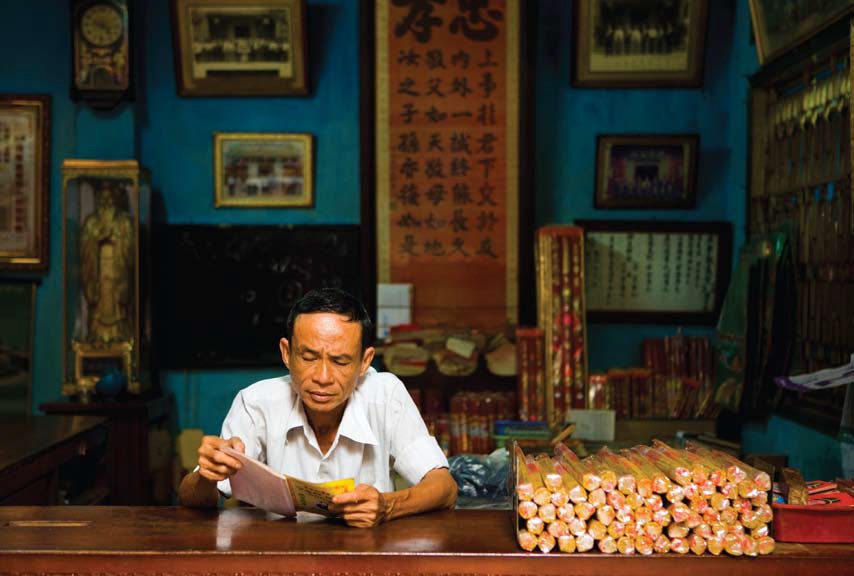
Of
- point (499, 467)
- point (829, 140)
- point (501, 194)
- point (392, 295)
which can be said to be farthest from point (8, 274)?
point (829, 140)

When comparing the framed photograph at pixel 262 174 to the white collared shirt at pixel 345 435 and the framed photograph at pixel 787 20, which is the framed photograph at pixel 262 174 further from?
the white collared shirt at pixel 345 435

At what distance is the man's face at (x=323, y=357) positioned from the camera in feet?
7.17

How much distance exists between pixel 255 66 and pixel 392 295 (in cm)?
155

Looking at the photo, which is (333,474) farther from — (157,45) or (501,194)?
(157,45)

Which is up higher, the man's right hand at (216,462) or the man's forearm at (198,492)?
the man's right hand at (216,462)

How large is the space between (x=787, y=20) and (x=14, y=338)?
443 centimetres

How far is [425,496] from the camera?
2.18m

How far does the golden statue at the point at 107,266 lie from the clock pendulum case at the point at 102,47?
592 mm

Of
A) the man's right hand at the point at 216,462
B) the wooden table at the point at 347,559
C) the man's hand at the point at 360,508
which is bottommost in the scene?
the wooden table at the point at 347,559

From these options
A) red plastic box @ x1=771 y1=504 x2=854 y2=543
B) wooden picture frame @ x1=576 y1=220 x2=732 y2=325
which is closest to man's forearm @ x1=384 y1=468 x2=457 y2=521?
red plastic box @ x1=771 y1=504 x2=854 y2=543

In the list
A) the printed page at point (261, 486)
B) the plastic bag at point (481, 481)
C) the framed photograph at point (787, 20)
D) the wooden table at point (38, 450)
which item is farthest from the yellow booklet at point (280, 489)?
the framed photograph at point (787, 20)

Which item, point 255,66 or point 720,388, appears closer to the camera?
point 720,388

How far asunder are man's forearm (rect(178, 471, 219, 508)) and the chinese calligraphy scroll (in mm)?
2771

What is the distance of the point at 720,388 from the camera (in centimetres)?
429
